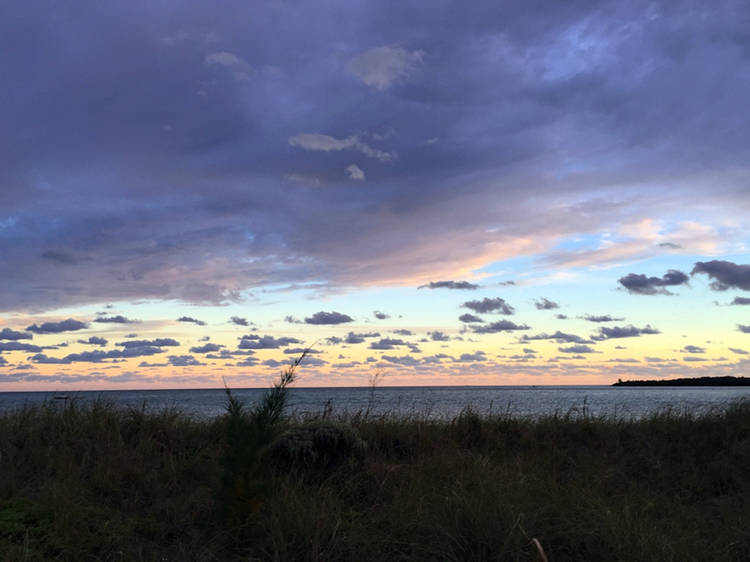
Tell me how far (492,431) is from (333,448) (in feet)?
16.2

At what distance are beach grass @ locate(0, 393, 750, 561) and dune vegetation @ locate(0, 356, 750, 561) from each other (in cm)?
3

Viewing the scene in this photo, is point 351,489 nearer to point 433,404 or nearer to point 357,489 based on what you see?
point 357,489

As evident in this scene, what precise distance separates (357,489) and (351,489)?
21 centimetres

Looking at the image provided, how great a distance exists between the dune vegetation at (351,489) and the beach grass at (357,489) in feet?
0.09

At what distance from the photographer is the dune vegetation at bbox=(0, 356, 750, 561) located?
243 inches

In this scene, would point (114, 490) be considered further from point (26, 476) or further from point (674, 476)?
point (674, 476)

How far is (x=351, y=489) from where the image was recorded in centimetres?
817

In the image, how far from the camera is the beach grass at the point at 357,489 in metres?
6.16

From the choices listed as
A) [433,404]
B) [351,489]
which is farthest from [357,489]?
[433,404]

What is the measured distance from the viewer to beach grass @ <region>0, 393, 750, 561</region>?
20.2 ft

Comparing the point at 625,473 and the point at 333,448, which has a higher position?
the point at 333,448

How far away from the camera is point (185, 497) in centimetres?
802

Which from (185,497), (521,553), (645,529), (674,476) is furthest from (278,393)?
(674,476)

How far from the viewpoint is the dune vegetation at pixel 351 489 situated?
20.2ft
